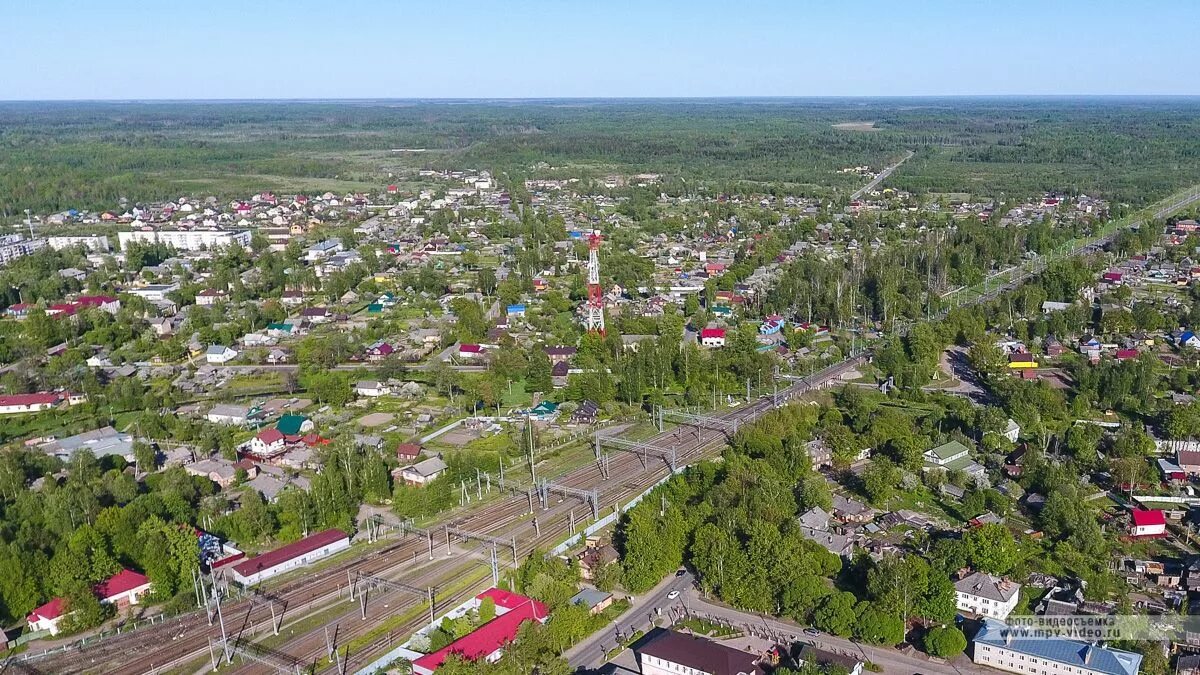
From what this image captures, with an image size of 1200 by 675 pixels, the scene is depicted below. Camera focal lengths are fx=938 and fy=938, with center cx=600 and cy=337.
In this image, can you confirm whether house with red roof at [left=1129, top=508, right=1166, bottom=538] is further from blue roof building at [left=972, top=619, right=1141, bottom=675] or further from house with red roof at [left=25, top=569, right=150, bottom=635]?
house with red roof at [left=25, top=569, right=150, bottom=635]

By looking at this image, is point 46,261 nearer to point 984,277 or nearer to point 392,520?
point 392,520

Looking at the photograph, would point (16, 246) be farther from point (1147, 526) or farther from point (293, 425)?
point (1147, 526)

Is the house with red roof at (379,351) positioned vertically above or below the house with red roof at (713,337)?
below

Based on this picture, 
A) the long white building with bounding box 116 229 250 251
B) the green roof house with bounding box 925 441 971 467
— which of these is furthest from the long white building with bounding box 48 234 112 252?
the green roof house with bounding box 925 441 971 467

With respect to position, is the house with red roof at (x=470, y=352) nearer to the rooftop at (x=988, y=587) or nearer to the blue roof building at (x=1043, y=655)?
the rooftop at (x=988, y=587)

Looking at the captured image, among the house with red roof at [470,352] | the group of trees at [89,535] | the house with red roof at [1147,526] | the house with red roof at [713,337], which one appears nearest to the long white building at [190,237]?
the house with red roof at [470,352]
